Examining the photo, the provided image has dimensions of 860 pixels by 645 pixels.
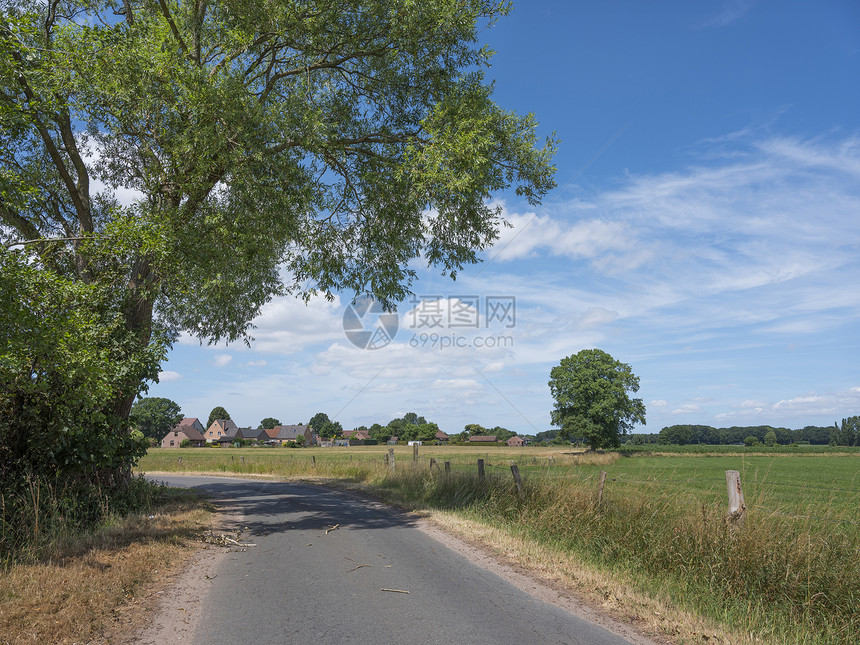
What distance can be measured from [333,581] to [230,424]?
165 m

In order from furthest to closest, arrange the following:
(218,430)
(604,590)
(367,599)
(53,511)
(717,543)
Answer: (218,430), (53,511), (717,543), (604,590), (367,599)

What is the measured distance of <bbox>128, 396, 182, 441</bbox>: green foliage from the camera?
13125 centimetres

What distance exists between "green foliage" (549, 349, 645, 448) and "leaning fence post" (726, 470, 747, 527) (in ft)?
186

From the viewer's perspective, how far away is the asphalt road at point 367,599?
5.16 metres

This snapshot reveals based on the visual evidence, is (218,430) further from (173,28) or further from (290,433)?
(173,28)

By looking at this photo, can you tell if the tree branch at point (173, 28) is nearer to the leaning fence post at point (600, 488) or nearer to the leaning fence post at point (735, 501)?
the leaning fence post at point (600, 488)

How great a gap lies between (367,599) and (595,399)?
61764 millimetres

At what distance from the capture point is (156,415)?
438 ft

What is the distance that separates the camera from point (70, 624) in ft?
17.3

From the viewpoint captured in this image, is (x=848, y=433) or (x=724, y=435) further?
(x=724, y=435)

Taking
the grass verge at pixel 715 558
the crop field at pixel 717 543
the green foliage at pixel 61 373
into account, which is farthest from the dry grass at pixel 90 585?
the crop field at pixel 717 543

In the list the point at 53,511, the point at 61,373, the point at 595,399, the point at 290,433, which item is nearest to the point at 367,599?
the point at 61,373

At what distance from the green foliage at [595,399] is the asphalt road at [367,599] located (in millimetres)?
56078

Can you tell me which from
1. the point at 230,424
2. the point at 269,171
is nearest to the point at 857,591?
the point at 269,171
